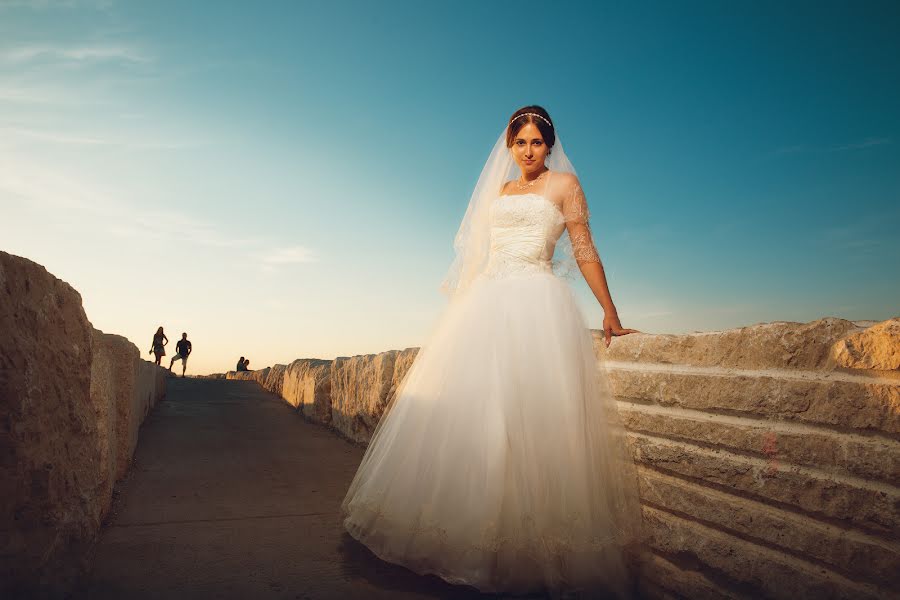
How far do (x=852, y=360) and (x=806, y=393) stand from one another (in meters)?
0.16

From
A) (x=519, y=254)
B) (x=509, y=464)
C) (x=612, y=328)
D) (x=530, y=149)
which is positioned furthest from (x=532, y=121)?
(x=509, y=464)

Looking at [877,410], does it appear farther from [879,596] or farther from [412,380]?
[412,380]

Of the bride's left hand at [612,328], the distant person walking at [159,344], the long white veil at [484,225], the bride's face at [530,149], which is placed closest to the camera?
the bride's left hand at [612,328]

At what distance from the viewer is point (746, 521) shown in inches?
63.4

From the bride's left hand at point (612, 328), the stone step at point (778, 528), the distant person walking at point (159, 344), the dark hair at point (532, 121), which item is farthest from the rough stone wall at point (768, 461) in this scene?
the distant person walking at point (159, 344)

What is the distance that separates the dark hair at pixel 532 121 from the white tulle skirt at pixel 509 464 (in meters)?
0.98

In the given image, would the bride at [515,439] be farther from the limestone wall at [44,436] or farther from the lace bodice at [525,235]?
the limestone wall at [44,436]

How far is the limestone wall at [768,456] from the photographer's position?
4.40ft

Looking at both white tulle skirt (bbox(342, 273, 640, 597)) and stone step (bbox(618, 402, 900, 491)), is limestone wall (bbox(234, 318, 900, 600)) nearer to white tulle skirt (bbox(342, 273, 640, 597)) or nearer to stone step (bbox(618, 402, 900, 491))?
stone step (bbox(618, 402, 900, 491))

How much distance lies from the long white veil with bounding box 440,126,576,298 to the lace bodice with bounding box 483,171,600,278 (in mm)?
108

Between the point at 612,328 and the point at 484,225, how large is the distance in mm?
984

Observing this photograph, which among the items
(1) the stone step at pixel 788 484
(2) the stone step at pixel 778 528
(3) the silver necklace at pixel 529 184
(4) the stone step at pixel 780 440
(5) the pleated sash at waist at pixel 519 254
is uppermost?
(3) the silver necklace at pixel 529 184

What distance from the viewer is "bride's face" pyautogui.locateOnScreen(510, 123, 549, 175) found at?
2.89 meters

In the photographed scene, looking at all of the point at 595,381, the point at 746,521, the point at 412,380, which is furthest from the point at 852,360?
the point at 412,380
